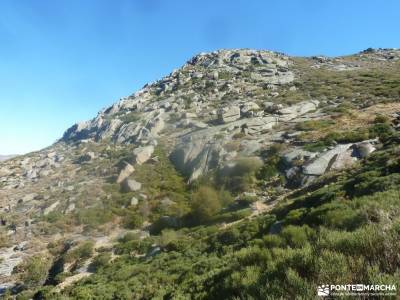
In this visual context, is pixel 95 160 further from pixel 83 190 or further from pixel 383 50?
pixel 383 50

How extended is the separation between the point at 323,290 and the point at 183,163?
39596 millimetres

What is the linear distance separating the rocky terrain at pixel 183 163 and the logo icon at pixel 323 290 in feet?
64.6

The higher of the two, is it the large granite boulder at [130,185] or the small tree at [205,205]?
the large granite boulder at [130,185]

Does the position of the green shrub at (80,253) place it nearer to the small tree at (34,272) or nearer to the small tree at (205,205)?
the small tree at (34,272)

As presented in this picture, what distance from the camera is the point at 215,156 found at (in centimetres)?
4109

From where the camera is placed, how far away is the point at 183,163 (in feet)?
146

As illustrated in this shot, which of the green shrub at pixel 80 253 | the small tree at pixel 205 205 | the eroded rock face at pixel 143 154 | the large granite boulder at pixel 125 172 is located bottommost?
the green shrub at pixel 80 253

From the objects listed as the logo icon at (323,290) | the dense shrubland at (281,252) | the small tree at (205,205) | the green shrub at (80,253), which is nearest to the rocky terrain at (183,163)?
the green shrub at (80,253)

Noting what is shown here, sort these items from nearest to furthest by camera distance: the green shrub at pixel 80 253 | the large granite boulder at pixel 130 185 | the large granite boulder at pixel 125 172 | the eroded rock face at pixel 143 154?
the green shrub at pixel 80 253 < the large granite boulder at pixel 130 185 < the large granite boulder at pixel 125 172 < the eroded rock face at pixel 143 154

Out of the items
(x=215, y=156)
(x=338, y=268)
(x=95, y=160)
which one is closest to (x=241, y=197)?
(x=215, y=156)

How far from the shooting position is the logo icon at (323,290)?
4.91 meters

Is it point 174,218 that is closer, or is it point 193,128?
point 174,218

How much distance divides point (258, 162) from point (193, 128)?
68.9 feet

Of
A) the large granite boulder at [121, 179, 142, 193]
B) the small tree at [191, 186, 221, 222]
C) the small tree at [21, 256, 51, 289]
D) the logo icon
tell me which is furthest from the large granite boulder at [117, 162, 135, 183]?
the logo icon
